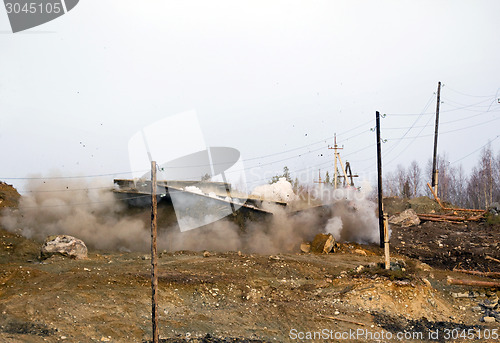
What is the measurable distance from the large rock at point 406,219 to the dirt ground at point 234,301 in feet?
43.3

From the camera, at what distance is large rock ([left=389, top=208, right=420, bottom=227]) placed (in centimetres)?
3178

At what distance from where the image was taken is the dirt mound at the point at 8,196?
25309mm

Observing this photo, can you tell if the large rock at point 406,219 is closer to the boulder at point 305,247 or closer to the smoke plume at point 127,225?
the smoke plume at point 127,225

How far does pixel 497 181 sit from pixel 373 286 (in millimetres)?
60792

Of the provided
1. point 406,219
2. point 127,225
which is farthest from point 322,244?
point 406,219

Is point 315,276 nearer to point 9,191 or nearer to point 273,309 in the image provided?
point 273,309

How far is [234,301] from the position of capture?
13430mm

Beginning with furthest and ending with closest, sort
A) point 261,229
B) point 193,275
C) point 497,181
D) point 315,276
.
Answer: point 497,181 → point 261,229 → point 315,276 → point 193,275

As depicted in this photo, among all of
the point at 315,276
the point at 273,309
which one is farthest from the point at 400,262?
the point at 273,309

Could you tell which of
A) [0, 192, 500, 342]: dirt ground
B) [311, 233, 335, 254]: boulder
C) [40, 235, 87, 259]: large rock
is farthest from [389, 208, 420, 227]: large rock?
[40, 235, 87, 259]: large rock

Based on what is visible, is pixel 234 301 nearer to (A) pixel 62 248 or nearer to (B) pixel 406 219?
(A) pixel 62 248

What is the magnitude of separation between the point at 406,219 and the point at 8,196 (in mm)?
→ 28728

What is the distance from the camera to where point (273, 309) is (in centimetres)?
1255

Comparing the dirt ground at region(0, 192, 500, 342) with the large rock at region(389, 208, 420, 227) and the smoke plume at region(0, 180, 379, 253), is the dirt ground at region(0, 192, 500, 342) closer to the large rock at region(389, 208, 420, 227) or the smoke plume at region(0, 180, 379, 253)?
the smoke plume at region(0, 180, 379, 253)
